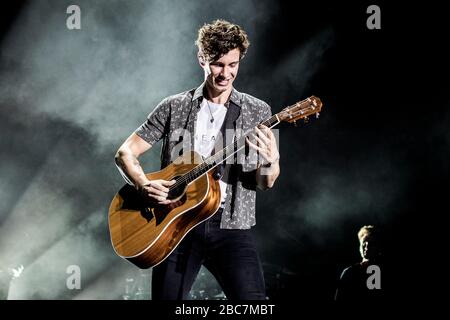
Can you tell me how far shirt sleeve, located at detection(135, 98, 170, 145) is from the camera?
10.6 feet

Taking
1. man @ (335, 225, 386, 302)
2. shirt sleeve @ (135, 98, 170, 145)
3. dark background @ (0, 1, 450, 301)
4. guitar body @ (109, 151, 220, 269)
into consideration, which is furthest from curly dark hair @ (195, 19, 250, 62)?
dark background @ (0, 1, 450, 301)

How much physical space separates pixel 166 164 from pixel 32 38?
18.0 ft

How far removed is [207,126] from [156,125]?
0.39m

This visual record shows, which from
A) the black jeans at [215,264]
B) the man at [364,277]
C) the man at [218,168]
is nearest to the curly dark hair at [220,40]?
the man at [218,168]

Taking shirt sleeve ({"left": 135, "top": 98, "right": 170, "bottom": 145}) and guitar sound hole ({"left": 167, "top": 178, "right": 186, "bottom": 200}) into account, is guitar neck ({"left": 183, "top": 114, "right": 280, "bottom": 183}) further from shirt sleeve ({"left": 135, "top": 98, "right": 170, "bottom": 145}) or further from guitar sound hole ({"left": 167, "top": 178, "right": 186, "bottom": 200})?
shirt sleeve ({"left": 135, "top": 98, "right": 170, "bottom": 145})

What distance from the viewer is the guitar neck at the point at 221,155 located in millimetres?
2910

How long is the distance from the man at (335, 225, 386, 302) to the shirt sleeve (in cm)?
358

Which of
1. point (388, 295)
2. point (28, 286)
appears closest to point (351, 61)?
point (388, 295)

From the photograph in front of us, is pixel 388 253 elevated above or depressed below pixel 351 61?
below

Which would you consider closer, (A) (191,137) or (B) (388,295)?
(A) (191,137)

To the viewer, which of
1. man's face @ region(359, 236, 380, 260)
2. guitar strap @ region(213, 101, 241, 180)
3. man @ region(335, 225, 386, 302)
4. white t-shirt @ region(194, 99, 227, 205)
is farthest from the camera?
man's face @ region(359, 236, 380, 260)

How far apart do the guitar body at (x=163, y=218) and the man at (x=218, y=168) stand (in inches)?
2.4

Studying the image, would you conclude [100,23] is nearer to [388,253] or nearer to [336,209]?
[336,209]

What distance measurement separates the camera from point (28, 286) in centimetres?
864
